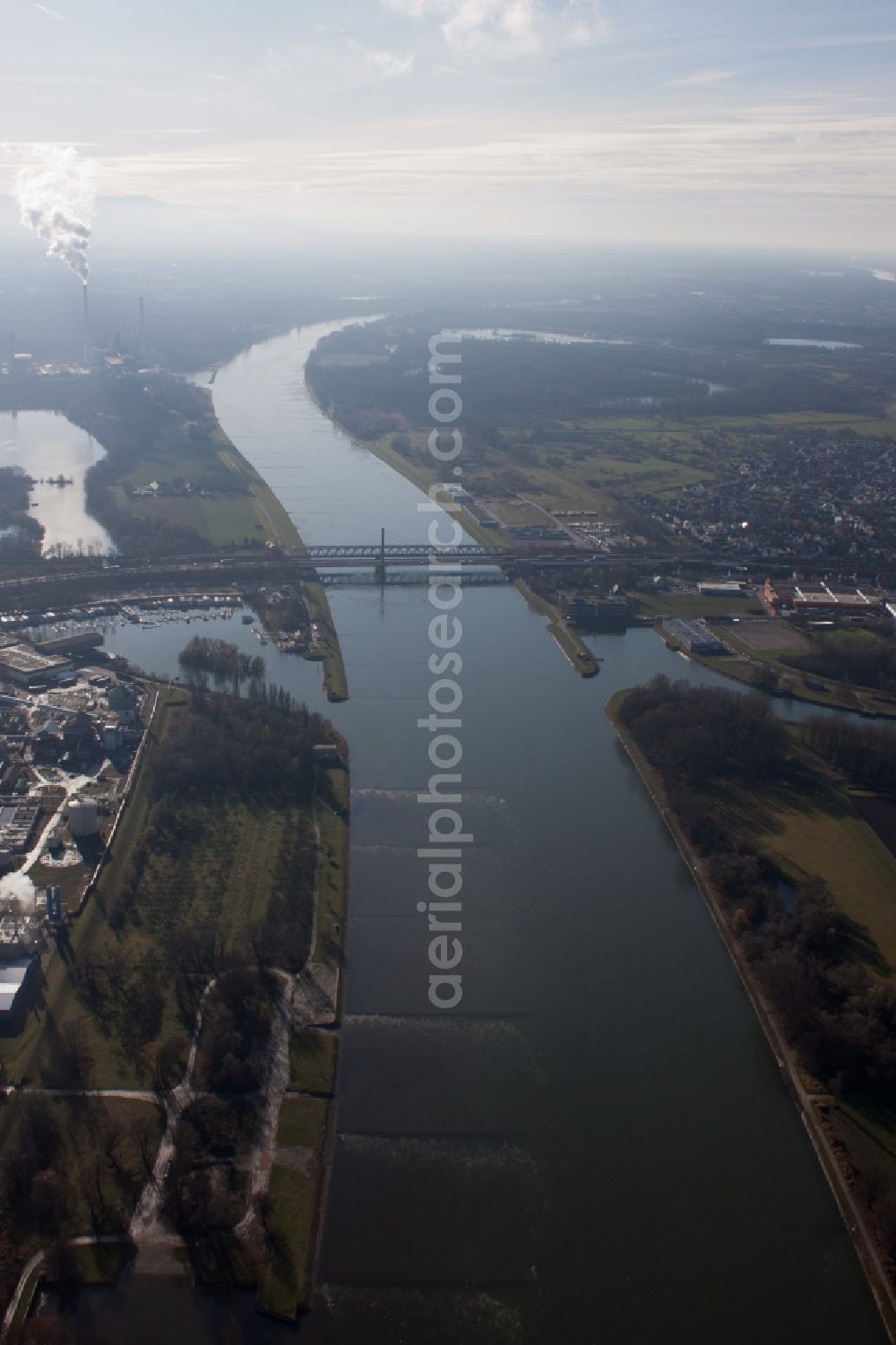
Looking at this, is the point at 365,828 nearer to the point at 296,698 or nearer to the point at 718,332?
the point at 296,698

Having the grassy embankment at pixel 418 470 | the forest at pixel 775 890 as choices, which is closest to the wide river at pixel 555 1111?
the forest at pixel 775 890

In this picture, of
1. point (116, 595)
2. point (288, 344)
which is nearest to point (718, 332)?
point (288, 344)

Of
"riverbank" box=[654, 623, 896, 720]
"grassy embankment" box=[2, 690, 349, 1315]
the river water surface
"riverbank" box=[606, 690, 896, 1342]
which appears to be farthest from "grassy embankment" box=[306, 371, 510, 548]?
"riverbank" box=[606, 690, 896, 1342]

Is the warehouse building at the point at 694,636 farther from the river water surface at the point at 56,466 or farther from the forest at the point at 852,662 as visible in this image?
the river water surface at the point at 56,466

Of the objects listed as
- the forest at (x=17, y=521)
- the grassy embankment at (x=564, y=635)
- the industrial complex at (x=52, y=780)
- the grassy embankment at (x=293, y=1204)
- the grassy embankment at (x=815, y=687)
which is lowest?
the grassy embankment at (x=564, y=635)

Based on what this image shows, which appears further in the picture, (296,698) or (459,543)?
(459,543)

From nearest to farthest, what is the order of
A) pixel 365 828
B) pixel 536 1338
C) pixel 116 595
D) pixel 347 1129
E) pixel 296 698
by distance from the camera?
pixel 536 1338, pixel 347 1129, pixel 365 828, pixel 296 698, pixel 116 595

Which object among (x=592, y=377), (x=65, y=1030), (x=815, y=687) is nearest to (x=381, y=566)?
(x=815, y=687)
